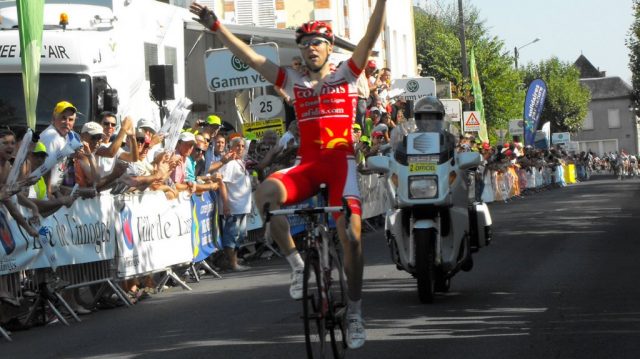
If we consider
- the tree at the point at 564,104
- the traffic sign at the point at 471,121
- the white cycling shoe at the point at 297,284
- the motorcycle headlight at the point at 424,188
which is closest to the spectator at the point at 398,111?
the motorcycle headlight at the point at 424,188

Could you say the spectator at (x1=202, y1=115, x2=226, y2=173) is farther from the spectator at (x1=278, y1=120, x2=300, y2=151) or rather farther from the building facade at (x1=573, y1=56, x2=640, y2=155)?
the building facade at (x1=573, y1=56, x2=640, y2=155)

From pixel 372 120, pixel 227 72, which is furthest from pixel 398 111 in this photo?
pixel 227 72

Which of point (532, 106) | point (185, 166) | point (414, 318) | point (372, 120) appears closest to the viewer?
point (414, 318)

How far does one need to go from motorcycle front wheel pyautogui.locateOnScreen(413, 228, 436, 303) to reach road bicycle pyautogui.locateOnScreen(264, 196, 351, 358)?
306 cm

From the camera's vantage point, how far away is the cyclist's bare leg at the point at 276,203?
866cm

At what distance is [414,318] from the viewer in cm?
1116

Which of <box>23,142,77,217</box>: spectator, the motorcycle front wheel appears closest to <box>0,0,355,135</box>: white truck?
<box>23,142,77,217</box>: spectator

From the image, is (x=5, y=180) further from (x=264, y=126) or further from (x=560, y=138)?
(x=560, y=138)

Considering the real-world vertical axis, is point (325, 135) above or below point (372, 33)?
below

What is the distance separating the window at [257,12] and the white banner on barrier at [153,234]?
33.3m

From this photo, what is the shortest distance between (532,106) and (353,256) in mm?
47932

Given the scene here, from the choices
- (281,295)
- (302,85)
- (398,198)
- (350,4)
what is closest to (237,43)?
(302,85)

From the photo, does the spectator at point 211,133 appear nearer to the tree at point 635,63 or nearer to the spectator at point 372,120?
the spectator at point 372,120

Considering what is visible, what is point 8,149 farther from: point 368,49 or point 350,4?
point 350,4
